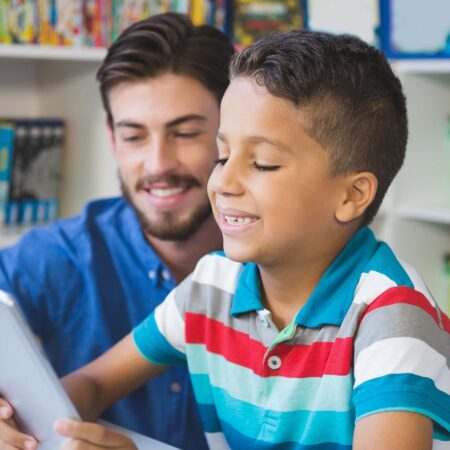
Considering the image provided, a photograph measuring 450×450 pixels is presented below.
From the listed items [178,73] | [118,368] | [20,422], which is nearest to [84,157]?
[178,73]

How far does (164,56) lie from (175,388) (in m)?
0.59

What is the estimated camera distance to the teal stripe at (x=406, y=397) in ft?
2.89

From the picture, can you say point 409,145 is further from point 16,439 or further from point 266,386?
point 16,439

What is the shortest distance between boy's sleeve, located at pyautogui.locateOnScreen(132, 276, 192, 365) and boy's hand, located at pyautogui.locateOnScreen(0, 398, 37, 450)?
24 centimetres

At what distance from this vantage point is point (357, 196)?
1029 millimetres

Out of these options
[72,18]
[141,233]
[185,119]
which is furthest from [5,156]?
[185,119]

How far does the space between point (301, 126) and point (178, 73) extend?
0.62 m

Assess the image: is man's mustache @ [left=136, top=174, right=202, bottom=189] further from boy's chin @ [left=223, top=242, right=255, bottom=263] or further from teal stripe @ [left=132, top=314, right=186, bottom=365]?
boy's chin @ [left=223, top=242, right=255, bottom=263]

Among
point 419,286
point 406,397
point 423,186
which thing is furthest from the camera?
point 423,186

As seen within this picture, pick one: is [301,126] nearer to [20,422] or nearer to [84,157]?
[20,422]

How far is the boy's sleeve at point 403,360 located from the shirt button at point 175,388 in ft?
2.03

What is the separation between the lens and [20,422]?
3.51 feet

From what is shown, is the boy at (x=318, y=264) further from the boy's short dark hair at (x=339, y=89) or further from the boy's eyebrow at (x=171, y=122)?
the boy's eyebrow at (x=171, y=122)

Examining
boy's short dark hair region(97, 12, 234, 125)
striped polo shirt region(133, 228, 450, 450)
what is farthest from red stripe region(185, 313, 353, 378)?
boy's short dark hair region(97, 12, 234, 125)
